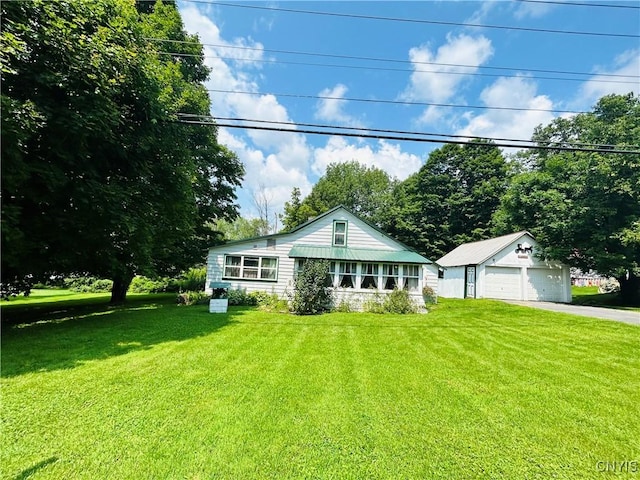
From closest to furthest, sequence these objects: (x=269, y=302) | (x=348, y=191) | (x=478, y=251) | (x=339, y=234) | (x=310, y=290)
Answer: (x=310, y=290), (x=269, y=302), (x=339, y=234), (x=478, y=251), (x=348, y=191)

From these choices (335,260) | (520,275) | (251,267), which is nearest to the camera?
(335,260)

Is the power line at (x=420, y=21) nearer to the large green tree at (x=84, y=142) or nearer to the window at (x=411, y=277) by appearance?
the large green tree at (x=84, y=142)

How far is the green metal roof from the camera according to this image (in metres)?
A: 14.9

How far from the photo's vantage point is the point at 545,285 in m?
19.7

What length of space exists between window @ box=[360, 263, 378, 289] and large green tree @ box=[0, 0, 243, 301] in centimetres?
904

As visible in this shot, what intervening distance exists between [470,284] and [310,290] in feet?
45.2

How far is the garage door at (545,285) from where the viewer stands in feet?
64.6

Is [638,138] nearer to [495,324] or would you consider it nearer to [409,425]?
[495,324]

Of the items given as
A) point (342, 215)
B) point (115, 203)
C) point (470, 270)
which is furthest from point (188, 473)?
point (470, 270)

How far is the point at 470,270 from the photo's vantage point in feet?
69.1

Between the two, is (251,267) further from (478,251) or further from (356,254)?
(478,251)

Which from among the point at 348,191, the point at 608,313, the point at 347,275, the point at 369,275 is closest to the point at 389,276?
the point at 369,275

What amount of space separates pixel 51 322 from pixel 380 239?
14532 millimetres

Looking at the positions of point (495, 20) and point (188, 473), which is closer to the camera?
point (188, 473)
